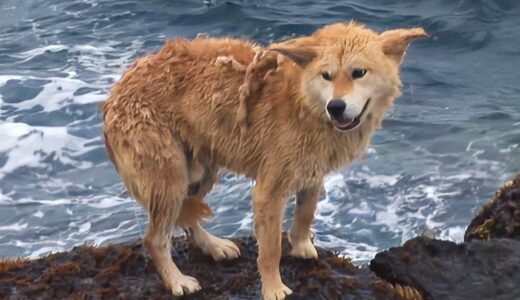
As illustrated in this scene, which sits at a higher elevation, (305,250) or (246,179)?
(305,250)

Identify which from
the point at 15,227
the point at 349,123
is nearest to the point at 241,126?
the point at 349,123

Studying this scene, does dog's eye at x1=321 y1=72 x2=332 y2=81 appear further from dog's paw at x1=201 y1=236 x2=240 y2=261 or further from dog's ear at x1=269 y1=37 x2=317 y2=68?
dog's paw at x1=201 y1=236 x2=240 y2=261

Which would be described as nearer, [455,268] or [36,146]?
[455,268]

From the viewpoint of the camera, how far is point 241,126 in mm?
7426

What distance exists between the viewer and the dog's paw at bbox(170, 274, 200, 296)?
7.68 metres

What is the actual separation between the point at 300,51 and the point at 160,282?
2.13 meters

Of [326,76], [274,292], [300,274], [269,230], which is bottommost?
[300,274]

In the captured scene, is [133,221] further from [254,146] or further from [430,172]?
[254,146]

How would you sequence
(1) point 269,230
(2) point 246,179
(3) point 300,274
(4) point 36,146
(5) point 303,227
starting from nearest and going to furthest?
(1) point 269,230, (3) point 300,274, (5) point 303,227, (2) point 246,179, (4) point 36,146

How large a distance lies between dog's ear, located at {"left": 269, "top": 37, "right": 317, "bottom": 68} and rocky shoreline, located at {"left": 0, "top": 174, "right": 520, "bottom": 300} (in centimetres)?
167

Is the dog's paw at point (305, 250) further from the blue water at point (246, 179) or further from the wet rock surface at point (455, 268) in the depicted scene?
the blue water at point (246, 179)

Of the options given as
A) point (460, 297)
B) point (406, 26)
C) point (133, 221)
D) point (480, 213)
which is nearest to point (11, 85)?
point (133, 221)

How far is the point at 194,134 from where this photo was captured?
7.57 metres

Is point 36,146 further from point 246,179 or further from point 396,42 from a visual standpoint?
point 396,42
